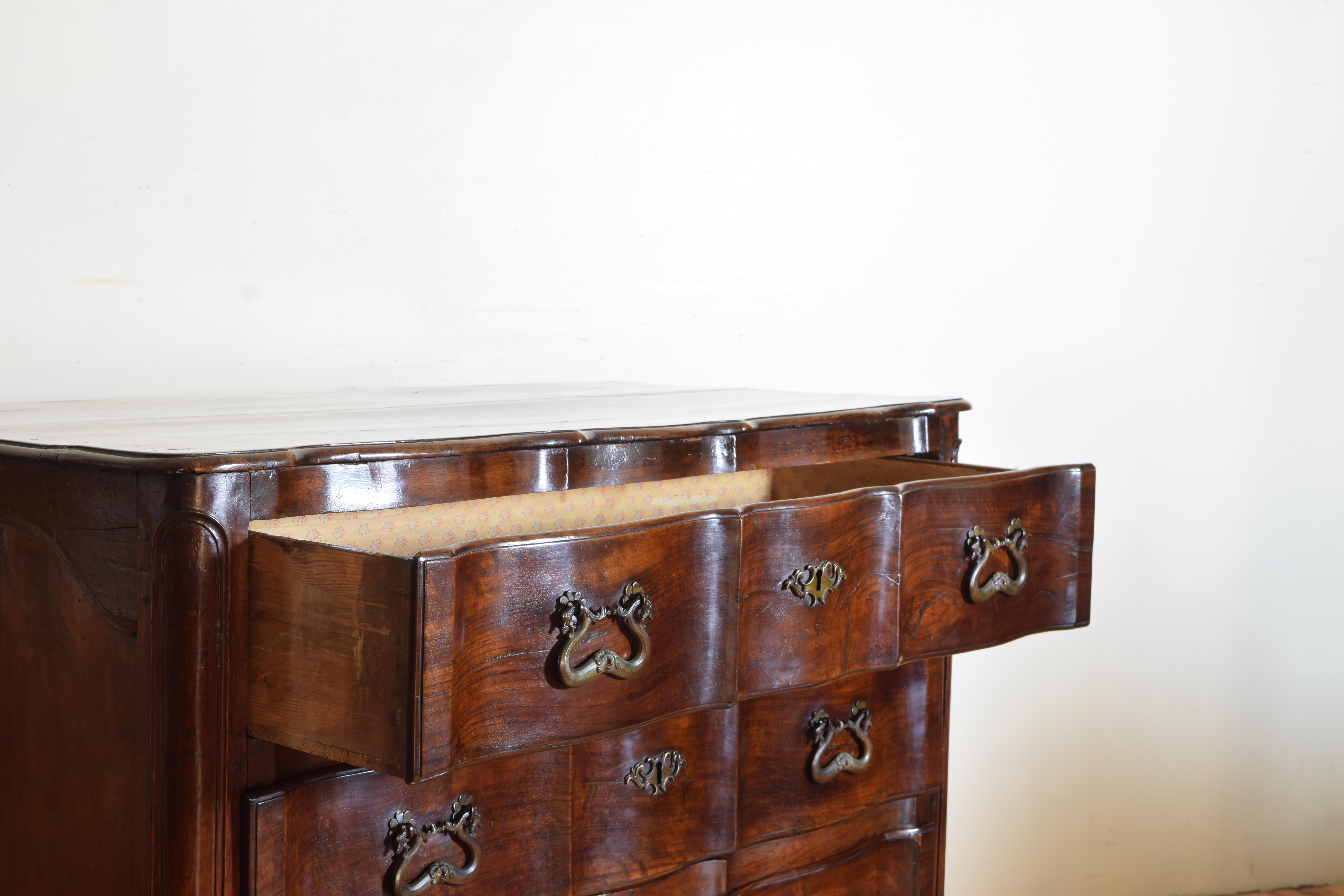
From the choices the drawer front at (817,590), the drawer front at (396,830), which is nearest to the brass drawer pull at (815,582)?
the drawer front at (817,590)

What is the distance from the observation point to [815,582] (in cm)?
104

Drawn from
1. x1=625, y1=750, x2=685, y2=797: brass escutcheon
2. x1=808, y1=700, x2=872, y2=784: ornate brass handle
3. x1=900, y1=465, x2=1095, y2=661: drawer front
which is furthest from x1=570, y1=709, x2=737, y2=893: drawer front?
x1=900, y1=465, x2=1095, y2=661: drawer front

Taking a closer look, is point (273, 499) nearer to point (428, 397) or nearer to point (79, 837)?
point (79, 837)

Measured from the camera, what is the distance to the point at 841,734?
1305 millimetres

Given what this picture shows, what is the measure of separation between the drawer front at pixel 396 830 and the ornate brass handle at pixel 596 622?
0.12m

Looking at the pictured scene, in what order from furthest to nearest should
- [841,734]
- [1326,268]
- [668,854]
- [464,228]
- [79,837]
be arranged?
[1326,268], [464,228], [841,734], [668,854], [79,837]

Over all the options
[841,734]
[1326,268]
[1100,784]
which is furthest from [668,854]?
[1326,268]

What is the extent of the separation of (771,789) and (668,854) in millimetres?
138

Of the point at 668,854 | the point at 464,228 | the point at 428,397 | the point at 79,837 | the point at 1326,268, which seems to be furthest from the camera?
the point at 1326,268

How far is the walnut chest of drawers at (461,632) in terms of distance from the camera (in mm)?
835

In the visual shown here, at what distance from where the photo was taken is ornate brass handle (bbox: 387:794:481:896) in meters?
0.96

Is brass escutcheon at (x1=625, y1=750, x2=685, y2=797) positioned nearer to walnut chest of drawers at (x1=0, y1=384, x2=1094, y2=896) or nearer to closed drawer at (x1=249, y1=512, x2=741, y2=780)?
walnut chest of drawers at (x1=0, y1=384, x2=1094, y2=896)

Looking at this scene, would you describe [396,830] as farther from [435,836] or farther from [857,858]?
[857,858]

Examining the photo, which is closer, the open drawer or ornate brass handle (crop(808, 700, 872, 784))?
the open drawer
